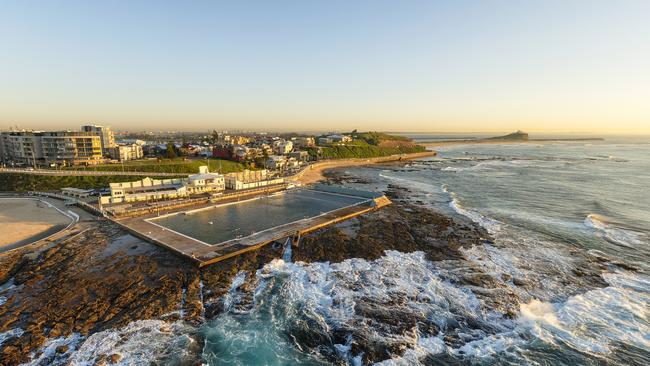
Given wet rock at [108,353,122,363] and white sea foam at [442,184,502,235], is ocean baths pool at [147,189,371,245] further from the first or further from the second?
wet rock at [108,353,122,363]

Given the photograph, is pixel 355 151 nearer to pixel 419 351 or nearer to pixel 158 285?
pixel 158 285

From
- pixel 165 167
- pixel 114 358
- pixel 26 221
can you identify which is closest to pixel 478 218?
pixel 114 358

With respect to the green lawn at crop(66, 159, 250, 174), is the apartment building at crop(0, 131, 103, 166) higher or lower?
higher

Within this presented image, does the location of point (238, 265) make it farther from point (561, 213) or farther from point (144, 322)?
point (561, 213)

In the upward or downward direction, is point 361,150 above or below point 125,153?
below

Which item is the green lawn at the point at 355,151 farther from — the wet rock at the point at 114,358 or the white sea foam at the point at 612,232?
the wet rock at the point at 114,358

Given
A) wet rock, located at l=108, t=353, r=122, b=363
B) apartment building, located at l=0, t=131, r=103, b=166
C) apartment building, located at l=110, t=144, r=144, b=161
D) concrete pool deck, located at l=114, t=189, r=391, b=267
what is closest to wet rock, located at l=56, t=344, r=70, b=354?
wet rock, located at l=108, t=353, r=122, b=363

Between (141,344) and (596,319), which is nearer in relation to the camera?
(141,344)

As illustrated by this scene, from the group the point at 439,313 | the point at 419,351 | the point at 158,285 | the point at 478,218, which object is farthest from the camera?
the point at 478,218
